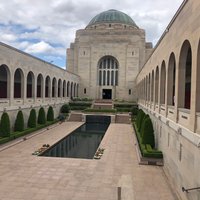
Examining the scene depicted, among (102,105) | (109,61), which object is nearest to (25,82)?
(102,105)

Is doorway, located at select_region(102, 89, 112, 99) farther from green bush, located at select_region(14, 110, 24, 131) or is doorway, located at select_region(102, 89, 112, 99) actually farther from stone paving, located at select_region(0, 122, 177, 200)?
stone paving, located at select_region(0, 122, 177, 200)

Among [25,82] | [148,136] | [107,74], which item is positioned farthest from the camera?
[107,74]

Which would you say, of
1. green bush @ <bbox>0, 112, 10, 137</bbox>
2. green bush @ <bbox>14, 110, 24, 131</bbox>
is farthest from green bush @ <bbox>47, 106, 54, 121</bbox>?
green bush @ <bbox>0, 112, 10, 137</bbox>

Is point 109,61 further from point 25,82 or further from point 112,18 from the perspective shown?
point 25,82

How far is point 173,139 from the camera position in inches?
462

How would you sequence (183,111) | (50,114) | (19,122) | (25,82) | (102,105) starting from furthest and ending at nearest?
(102,105)
(50,114)
(25,82)
(19,122)
(183,111)

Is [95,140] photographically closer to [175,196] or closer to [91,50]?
[175,196]

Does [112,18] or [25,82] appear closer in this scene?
[25,82]

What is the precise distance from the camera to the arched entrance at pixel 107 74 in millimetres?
51094

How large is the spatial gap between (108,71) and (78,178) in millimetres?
41260

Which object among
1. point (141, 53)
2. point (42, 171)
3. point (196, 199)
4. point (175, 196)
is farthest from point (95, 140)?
point (141, 53)

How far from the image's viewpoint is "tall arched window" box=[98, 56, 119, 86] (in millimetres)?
51206

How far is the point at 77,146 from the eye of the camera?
20906 mm

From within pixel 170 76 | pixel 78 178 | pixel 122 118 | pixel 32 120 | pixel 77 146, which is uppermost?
pixel 170 76
